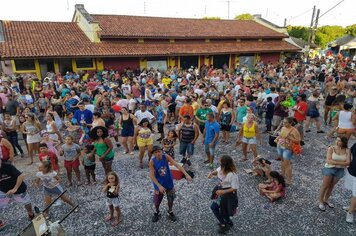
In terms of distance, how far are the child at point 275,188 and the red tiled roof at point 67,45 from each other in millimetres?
15994

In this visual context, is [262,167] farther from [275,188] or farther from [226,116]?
[226,116]

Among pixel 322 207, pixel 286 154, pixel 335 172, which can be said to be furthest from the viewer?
pixel 286 154

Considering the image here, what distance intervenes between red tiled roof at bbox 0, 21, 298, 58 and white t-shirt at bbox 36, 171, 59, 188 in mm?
14301

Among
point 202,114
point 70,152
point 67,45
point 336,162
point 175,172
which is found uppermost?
point 67,45

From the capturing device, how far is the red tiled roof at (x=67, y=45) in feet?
55.3

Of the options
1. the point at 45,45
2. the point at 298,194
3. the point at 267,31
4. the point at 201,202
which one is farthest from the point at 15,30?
the point at 267,31

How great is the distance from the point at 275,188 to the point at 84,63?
687 inches

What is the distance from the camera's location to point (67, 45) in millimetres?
18375

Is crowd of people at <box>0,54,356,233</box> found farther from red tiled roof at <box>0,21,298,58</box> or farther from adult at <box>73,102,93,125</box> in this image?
red tiled roof at <box>0,21,298,58</box>

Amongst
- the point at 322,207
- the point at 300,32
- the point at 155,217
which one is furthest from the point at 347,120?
the point at 300,32

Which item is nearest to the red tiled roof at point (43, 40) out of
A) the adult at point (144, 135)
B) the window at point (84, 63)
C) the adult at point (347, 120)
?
the window at point (84, 63)

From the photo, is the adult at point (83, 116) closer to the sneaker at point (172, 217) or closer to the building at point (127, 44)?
the sneaker at point (172, 217)

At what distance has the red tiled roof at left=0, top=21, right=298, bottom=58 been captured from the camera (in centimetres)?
1684

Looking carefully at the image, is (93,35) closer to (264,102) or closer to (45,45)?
(45,45)
